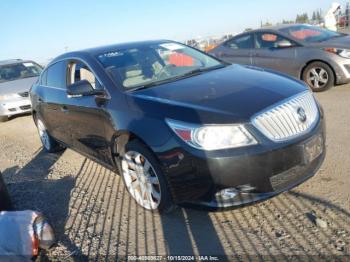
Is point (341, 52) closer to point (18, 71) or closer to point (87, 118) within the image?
point (87, 118)

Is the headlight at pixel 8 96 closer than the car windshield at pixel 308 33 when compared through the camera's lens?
No

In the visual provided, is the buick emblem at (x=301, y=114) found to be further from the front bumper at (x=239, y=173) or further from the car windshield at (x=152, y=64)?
the car windshield at (x=152, y=64)

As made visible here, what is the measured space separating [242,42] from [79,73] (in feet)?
18.2

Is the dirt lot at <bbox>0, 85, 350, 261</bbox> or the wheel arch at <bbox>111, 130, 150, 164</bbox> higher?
the wheel arch at <bbox>111, 130, 150, 164</bbox>

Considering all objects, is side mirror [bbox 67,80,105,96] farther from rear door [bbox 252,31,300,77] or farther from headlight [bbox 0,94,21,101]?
headlight [bbox 0,94,21,101]

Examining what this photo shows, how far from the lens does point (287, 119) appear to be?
3117 millimetres

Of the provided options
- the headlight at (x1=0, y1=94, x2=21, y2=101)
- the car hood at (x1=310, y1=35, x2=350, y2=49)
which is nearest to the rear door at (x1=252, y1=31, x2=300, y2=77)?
the car hood at (x1=310, y1=35, x2=350, y2=49)

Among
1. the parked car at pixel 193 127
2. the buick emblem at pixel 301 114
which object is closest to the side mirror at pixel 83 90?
the parked car at pixel 193 127

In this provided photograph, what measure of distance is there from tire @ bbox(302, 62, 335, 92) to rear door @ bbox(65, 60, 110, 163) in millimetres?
5096

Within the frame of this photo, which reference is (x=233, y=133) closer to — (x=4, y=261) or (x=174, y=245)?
(x=174, y=245)

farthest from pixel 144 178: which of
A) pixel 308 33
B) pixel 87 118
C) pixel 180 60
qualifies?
pixel 308 33

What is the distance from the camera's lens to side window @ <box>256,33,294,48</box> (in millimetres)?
8336

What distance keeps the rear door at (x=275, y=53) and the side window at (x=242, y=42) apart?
0.17m

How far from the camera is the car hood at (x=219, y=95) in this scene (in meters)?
3.05
